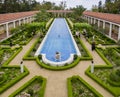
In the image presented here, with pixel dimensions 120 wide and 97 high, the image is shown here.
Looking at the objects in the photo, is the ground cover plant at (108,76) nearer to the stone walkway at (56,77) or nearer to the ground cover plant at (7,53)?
the stone walkway at (56,77)

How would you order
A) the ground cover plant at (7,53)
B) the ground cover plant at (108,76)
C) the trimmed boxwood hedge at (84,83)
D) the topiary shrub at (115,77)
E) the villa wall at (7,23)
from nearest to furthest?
the trimmed boxwood hedge at (84,83) → the ground cover plant at (108,76) → the topiary shrub at (115,77) → the ground cover plant at (7,53) → the villa wall at (7,23)

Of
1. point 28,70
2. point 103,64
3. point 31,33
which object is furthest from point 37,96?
point 31,33

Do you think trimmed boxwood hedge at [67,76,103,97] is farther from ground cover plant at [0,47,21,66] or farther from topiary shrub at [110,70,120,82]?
ground cover plant at [0,47,21,66]

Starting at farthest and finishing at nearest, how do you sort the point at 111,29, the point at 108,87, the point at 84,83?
the point at 111,29
the point at 84,83
the point at 108,87

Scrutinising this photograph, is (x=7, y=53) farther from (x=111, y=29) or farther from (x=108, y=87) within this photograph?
(x=111, y=29)

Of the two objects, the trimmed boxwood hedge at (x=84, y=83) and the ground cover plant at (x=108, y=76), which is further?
the ground cover plant at (x=108, y=76)

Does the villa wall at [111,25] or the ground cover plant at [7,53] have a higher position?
the villa wall at [111,25]

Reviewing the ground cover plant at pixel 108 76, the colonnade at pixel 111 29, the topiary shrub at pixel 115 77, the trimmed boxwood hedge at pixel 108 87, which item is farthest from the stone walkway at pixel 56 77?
the colonnade at pixel 111 29

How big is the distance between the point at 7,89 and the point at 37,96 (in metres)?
2.56

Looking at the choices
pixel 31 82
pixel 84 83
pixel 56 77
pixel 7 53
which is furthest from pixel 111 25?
pixel 31 82

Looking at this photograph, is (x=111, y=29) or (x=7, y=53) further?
(x=111, y=29)

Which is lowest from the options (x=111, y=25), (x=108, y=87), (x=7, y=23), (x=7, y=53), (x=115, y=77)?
(x=108, y=87)

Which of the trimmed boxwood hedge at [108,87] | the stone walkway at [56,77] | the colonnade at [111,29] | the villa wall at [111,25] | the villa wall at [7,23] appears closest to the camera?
the trimmed boxwood hedge at [108,87]

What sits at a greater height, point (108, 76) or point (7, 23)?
point (7, 23)
